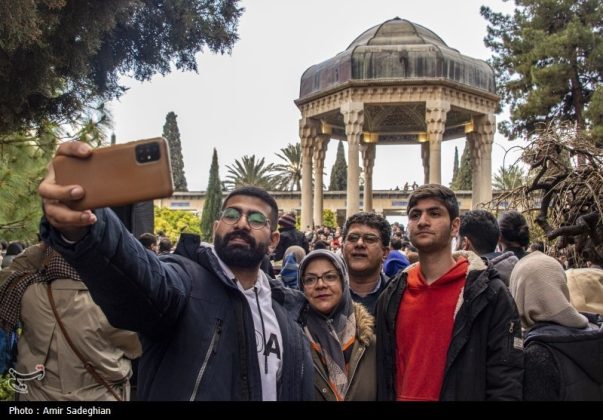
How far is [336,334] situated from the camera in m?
3.20

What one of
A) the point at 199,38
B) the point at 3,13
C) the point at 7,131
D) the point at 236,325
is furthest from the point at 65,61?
the point at 236,325

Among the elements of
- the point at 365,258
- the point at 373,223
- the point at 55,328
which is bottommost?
the point at 55,328

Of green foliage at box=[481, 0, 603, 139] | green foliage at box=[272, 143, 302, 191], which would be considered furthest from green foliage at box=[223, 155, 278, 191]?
green foliage at box=[481, 0, 603, 139]

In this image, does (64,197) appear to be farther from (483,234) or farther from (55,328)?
(483,234)

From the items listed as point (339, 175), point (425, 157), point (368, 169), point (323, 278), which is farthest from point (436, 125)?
point (339, 175)

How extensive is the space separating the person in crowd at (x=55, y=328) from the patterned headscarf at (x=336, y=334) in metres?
1.34

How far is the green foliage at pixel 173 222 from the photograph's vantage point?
34844 millimetres

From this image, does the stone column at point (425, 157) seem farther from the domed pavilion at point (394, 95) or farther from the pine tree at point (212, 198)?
the pine tree at point (212, 198)

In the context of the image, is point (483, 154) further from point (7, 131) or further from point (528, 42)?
point (7, 131)

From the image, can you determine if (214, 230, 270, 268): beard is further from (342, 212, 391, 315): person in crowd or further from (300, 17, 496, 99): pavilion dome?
(300, 17, 496, 99): pavilion dome

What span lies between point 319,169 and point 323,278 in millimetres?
24984

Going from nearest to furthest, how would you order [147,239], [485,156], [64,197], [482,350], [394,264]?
[64,197]
[482,350]
[394,264]
[147,239]
[485,156]

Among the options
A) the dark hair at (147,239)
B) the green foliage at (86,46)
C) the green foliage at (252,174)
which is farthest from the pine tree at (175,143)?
the dark hair at (147,239)

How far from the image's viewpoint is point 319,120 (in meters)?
28.7
